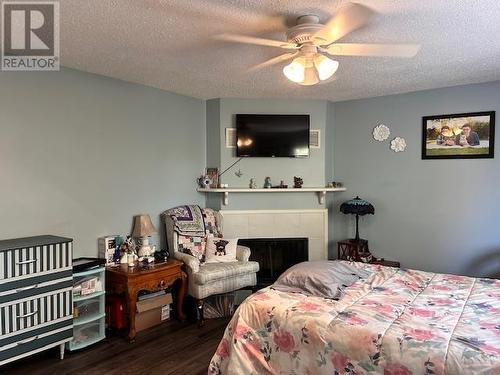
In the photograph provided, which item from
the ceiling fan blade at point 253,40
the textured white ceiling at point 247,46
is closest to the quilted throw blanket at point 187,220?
the textured white ceiling at point 247,46

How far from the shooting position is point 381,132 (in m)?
4.64

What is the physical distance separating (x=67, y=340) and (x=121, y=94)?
7.72ft

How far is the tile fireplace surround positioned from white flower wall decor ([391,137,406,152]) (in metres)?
1.14

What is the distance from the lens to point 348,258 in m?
4.59

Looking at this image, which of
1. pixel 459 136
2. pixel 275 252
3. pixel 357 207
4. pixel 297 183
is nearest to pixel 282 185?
pixel 297 183

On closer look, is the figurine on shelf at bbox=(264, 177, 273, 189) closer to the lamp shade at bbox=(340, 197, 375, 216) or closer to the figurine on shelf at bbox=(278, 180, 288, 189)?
the figurine on shelf at bbox=(278, 180, 288, 189)

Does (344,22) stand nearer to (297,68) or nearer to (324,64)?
(324,64)

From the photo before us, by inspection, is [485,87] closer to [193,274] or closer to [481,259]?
[481,259]

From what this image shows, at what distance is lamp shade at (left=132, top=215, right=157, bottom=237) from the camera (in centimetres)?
387

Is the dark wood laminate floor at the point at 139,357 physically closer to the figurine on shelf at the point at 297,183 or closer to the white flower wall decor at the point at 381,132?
the figurine on shelf at the point at 297,183

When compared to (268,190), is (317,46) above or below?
above

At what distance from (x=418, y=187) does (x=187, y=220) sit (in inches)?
107

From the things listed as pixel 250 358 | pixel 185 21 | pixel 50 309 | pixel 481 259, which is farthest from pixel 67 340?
pixel 481 259

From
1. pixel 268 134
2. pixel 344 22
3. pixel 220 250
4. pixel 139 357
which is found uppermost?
pixel 344 22
